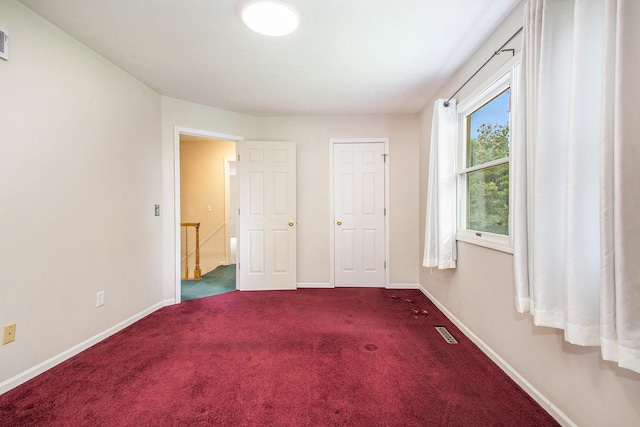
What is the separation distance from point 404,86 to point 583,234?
213cm

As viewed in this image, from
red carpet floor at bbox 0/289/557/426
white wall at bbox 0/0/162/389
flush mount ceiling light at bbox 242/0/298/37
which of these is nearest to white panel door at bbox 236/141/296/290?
red carpet floor at bbox 0/289/557/426

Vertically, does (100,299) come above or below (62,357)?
above

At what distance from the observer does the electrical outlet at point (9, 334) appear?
152cm

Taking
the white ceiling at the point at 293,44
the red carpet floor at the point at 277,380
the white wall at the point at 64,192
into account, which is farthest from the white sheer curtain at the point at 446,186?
the white wall at the point at 64,192

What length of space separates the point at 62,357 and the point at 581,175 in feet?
10.7

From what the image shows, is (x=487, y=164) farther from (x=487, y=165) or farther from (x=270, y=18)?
(x=270, y=18)

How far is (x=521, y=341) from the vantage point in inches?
61.6

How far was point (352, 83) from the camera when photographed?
254 cm

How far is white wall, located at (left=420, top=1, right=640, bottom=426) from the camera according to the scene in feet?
3.49

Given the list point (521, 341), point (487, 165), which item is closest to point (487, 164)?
point (487, 165)

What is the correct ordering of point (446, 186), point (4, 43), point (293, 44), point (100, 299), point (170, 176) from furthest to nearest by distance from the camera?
point (170, 176)
point (446, 186)
point (100, 299)
point (293, 44)
point (4, 43)

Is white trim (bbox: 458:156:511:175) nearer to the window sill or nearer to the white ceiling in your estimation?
the window sill

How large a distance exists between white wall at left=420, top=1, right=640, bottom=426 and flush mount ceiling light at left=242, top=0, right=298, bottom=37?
1.44m

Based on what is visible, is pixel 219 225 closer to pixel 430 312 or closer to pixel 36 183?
pixel 36 183
